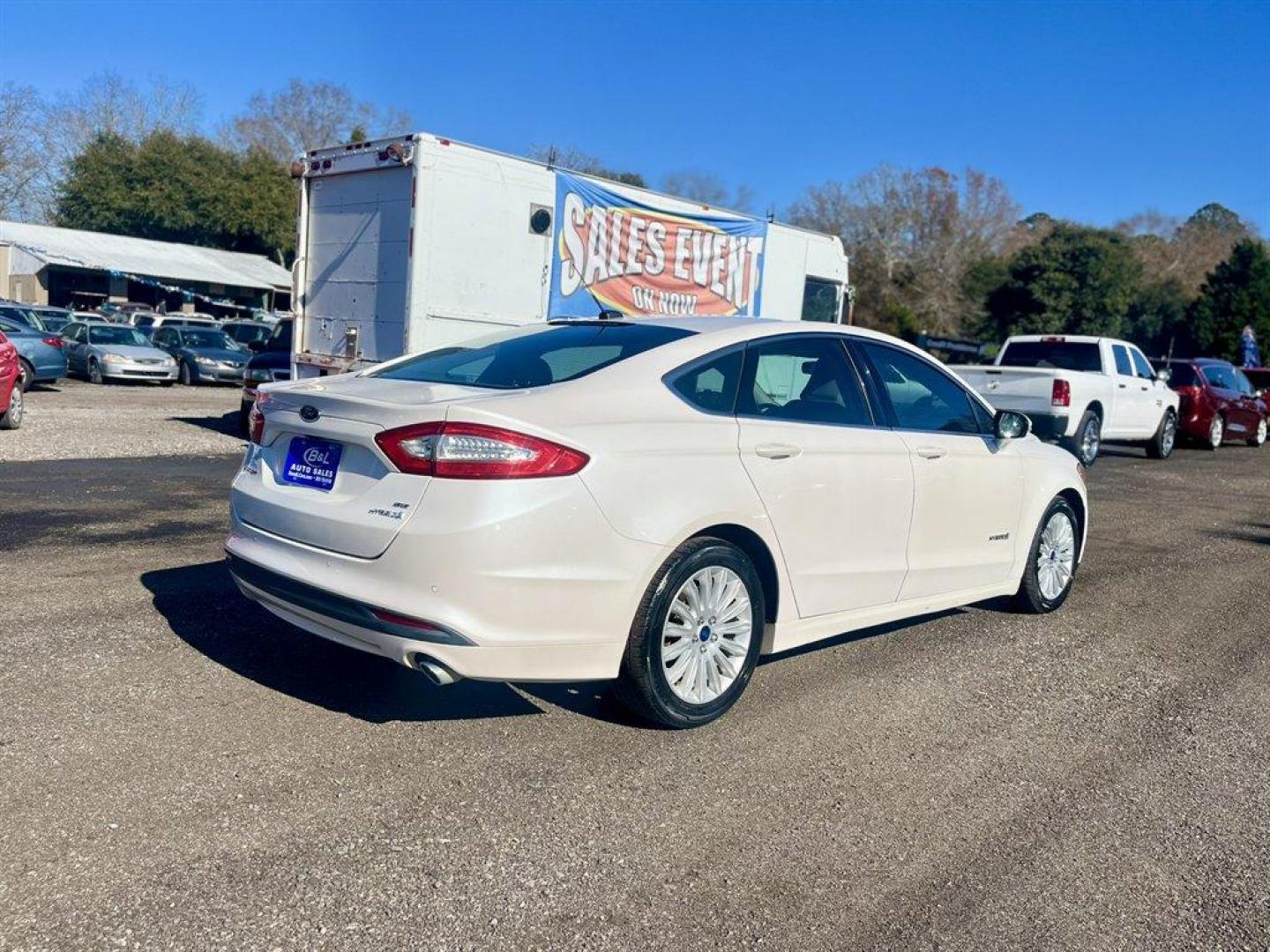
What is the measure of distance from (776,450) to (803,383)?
610mm

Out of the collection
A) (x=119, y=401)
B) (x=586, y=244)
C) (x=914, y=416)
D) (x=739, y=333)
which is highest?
(x=586, y=244)

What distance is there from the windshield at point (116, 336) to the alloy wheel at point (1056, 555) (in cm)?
2245

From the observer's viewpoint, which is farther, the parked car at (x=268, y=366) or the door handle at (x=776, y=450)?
the parked car at (x=268, y=366)

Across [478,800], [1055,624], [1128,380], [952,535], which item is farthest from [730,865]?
[1128,380]

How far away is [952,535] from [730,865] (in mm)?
2790

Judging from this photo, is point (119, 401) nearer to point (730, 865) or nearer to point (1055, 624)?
point (1055, 624)

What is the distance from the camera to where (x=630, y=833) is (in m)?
3.68

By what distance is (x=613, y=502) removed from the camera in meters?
4.08

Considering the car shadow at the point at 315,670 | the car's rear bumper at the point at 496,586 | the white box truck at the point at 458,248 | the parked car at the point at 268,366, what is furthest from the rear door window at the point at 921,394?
the parked car at the point at 268,366

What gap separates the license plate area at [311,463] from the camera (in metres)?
4.26

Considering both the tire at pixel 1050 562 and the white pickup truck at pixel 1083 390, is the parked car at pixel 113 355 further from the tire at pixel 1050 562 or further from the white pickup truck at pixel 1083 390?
the tire at pixel 1050 562

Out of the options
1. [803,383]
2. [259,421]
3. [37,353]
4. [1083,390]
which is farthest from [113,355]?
[803,383]

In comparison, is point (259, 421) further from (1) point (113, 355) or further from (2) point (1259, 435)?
(2) point (1259, 435)

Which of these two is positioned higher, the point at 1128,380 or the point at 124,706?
the point at 1128,380
